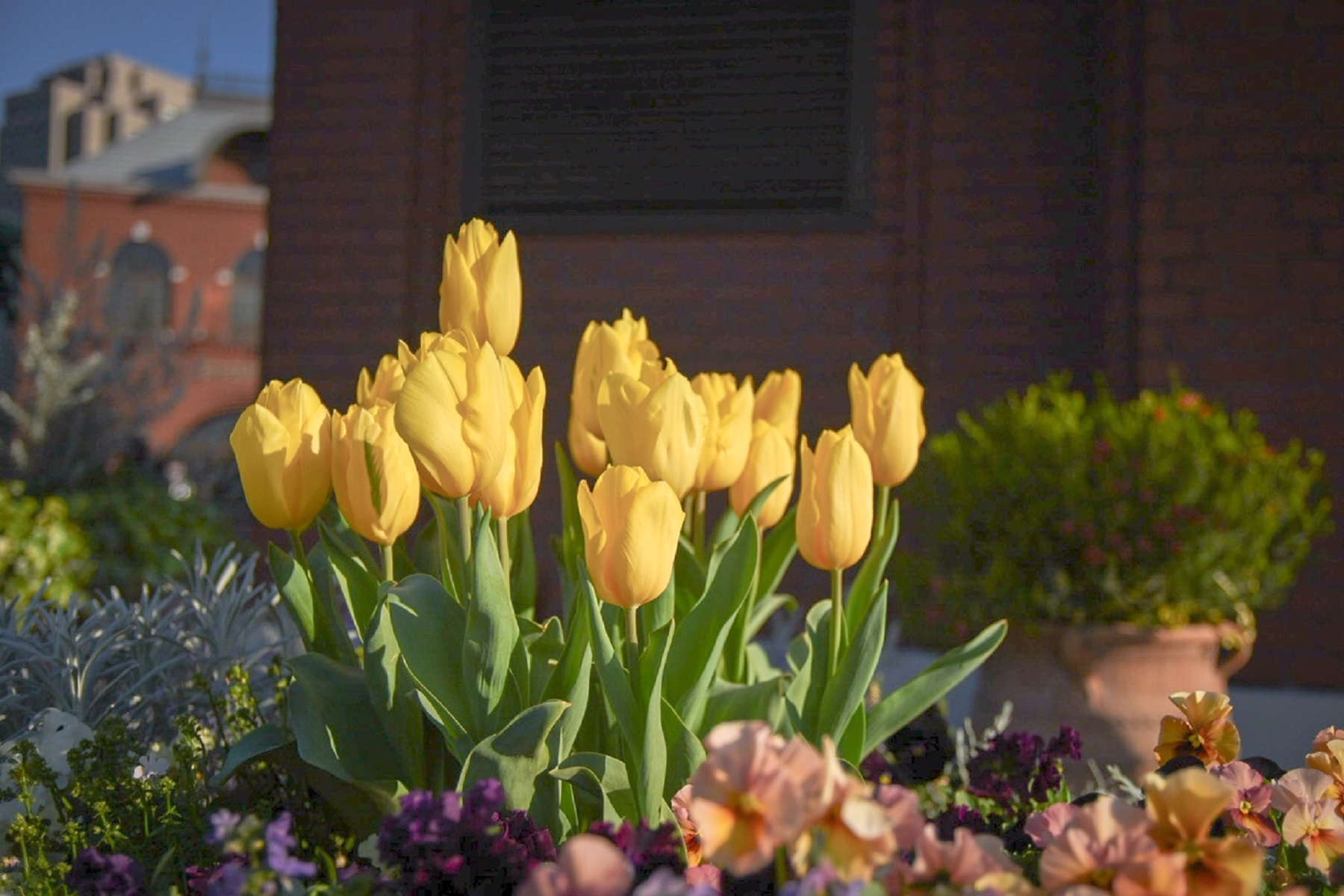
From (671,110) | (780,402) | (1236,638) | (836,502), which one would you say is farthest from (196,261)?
(836,502)

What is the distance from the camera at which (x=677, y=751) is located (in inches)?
48.6

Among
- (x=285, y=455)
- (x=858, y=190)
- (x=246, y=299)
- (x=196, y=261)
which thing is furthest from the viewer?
(x=246, y=299)

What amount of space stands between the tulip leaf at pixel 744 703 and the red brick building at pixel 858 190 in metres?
3.71

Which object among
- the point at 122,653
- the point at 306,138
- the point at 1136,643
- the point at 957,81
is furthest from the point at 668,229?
the point at 122,653

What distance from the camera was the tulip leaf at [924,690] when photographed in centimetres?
133

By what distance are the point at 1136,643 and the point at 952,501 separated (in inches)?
26.5

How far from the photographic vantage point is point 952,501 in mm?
3572

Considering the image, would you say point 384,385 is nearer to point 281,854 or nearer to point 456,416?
point 456,416

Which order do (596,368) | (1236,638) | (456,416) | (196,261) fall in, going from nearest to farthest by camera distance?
(456,416) → (596,368) → (1236,638) → (196,261)

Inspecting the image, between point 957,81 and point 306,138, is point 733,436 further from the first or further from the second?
point 306,138

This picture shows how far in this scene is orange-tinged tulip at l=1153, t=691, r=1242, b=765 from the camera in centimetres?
A: 119

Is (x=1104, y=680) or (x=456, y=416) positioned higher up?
(x=456, y=416)

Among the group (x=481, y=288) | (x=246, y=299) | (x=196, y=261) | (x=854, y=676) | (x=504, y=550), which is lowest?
(x=854, y=676)

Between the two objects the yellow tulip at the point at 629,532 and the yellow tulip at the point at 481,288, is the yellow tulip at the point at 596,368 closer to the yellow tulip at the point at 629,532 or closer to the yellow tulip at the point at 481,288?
the yellow tulip at the point at 481,288
